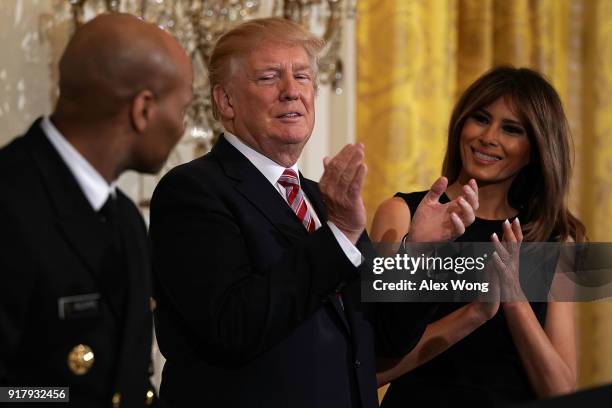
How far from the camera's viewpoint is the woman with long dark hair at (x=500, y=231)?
200cm

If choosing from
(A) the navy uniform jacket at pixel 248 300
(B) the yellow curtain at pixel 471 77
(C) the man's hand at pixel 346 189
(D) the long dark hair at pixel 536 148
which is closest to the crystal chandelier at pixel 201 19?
(B) the yellow curtain at pixel 471 77

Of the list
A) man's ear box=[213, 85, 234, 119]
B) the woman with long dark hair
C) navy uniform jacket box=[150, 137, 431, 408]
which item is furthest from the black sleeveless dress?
man's ear box=[213, 85, 234, 119]

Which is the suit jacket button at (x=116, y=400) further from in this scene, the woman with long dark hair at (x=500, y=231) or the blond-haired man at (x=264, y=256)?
the woman with long dark hair at (x=500, y=231)

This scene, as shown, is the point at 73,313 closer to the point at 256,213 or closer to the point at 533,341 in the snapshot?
the point at 256,213

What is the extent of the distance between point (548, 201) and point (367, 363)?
2.34 ft

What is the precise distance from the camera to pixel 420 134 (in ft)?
11.4

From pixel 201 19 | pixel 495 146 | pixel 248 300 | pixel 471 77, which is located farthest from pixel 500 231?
pixel 471 77

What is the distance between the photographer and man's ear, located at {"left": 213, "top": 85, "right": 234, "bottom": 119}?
1734 millimetres

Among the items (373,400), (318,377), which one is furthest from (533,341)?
(318,377)

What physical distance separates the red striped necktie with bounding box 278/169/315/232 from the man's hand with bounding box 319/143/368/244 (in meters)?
0.16

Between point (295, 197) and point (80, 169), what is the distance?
66cm

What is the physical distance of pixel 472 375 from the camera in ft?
6.73

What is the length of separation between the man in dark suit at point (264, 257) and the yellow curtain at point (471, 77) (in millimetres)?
1681

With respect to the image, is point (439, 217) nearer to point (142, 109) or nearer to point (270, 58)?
point (270, 58)
